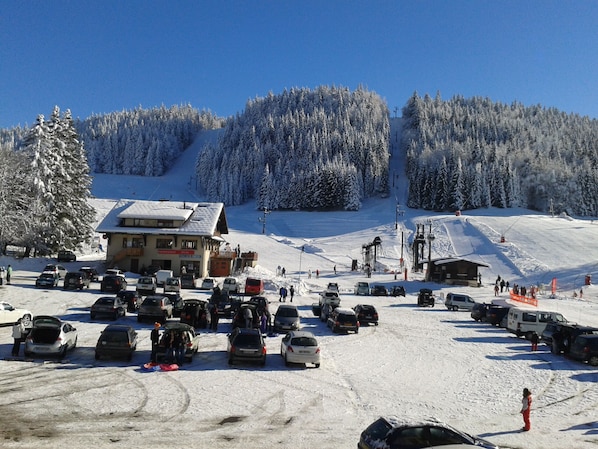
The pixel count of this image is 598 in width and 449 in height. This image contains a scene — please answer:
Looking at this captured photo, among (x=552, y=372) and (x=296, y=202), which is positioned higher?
(x=296, y=202)

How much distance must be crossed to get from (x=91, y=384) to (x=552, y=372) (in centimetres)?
1802

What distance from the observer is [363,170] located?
560 feet

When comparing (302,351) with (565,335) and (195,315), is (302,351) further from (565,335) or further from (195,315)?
(565,335)

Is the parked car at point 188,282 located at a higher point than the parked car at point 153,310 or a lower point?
higher

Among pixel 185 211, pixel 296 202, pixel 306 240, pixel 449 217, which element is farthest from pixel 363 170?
pixel 185 211

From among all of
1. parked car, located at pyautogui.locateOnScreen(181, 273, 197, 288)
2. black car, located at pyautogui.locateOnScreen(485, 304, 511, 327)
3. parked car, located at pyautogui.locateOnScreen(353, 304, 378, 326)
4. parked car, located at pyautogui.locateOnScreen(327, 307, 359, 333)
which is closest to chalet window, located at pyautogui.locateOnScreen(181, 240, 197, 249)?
parked car, located at pyautogui.locateOnScreen(181, 273, 197, 288)

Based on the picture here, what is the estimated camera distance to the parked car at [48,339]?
1814 centimetres

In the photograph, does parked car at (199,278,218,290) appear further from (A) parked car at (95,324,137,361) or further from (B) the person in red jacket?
(B) the person in red jacket

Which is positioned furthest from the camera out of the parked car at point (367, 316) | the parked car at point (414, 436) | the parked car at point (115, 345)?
the parked car at point (367, 316)

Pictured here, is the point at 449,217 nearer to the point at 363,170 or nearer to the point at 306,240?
the point at 306,240

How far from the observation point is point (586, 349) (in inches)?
859

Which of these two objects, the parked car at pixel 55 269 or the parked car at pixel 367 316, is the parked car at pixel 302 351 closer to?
the parked car at pixel 367 316

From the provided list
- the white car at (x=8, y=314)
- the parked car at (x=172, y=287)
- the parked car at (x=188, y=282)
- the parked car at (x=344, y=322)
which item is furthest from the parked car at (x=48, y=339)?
the parked car at (x=188, y=282)

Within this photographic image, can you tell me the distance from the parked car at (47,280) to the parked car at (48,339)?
71.9ft
